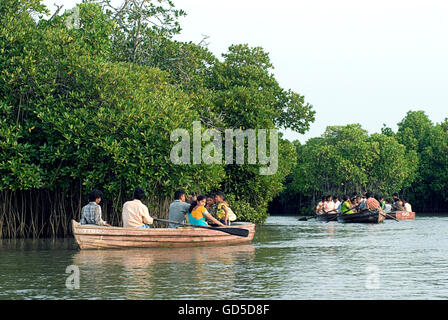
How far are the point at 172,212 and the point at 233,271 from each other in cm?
582

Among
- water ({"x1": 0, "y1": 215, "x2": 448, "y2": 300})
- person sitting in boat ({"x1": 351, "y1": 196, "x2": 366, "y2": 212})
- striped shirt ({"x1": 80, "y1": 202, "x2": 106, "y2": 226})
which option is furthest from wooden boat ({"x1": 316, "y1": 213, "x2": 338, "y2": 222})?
Result: striped shirt ({"x1": 80, "y1": 202, "x2": 106, "y2": 226})

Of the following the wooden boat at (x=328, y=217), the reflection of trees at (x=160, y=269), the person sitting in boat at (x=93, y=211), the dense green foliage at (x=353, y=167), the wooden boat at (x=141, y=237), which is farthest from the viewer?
the dense green foliage at (x=353, y=167)

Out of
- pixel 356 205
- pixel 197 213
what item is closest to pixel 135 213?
pixel 197 213

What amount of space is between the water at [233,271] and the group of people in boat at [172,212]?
0.79 metres

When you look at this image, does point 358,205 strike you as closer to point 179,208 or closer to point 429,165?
point 179,208

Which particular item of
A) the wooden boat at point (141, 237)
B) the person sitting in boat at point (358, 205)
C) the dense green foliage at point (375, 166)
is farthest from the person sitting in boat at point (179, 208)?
the dense green foliage at point (375, 166)

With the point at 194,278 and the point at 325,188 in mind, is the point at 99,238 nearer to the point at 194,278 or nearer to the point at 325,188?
the point at 194,278

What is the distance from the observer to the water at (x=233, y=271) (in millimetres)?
11758

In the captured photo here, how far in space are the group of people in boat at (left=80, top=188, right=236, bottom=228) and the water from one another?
2.58 ft

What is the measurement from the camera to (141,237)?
1891 centimetres

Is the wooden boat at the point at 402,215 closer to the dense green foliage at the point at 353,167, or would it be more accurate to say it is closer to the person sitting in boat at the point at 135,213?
the dense green foliage at the point at 353,167

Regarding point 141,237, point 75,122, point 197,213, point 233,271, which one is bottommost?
point 233,271
